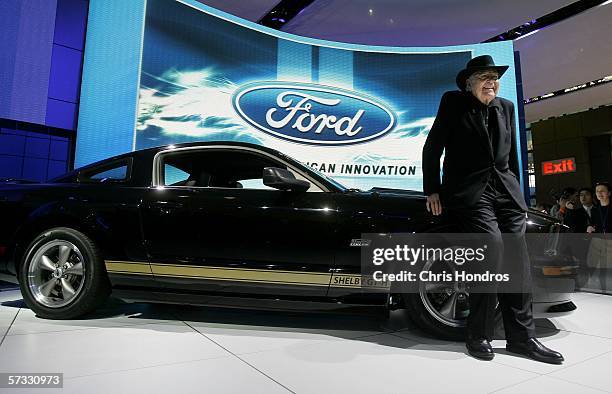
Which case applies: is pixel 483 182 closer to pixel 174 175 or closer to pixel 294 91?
pixel 174 175

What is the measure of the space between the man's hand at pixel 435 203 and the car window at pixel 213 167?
991 mm

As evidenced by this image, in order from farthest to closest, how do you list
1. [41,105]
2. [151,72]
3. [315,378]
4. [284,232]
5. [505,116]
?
1. [151,72]
2. [41,105]
3. [284,232]
4. [505,116]
5. [315,378]

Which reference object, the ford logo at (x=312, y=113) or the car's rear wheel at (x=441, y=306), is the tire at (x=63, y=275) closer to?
the car's rear wheel at (x=441, y=306)

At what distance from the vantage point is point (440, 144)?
2254 millimetres

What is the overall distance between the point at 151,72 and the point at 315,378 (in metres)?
4.89

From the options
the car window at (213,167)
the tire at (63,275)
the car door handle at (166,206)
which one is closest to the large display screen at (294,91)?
the car window at (213,167)

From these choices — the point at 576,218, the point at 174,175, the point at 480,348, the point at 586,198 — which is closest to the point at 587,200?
the point at 586,198

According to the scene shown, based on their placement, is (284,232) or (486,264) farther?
(284,232)

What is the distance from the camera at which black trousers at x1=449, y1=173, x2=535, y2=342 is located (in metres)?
2.07

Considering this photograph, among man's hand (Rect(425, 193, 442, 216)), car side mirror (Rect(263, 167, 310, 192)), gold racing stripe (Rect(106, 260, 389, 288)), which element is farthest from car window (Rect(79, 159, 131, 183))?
man's hand (Rect(425, 193, 442, 216))

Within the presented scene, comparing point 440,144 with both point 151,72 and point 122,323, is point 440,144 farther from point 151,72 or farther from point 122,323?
point 151,72

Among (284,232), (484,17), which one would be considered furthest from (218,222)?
(484,17)

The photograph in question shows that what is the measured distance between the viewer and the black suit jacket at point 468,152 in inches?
83.6

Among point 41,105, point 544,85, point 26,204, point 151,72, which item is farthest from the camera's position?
point 544,85
